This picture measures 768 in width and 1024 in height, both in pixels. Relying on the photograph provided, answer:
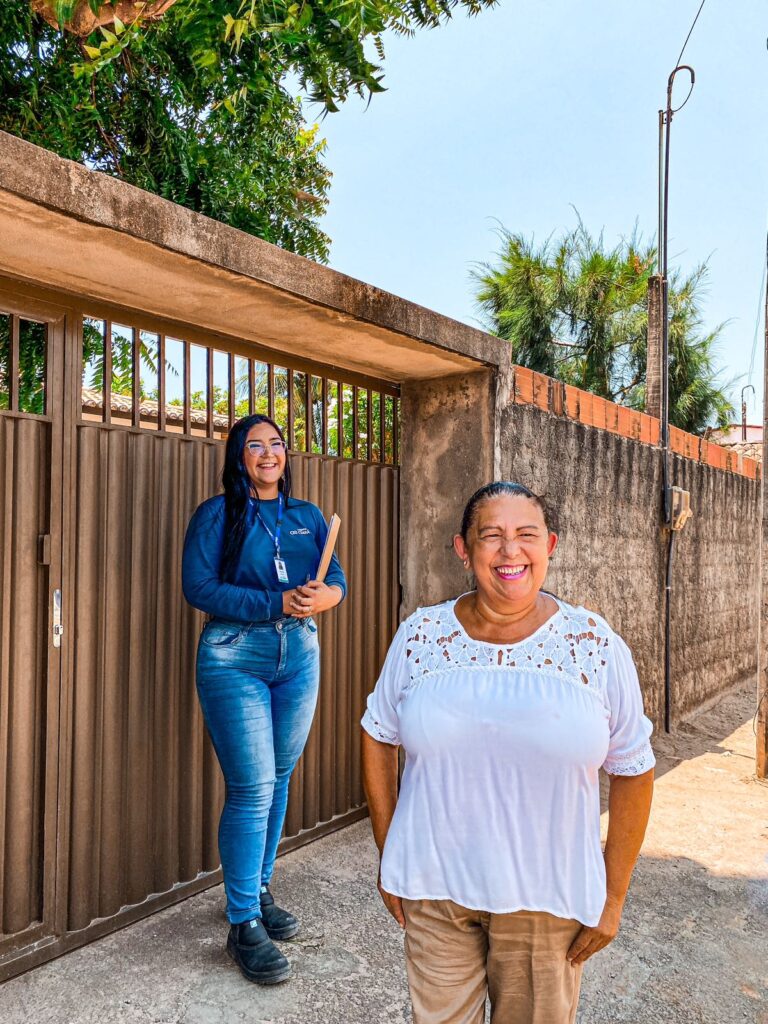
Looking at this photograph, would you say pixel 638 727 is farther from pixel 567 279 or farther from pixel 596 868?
pixel 567 279

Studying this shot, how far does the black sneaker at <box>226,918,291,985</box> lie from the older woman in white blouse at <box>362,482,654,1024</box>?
1.17 meters

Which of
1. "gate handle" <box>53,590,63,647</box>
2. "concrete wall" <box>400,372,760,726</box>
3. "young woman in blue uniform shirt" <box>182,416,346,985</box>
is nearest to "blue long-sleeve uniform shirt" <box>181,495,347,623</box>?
"young woman in blue uniform shirt" <box>182,416,346,985</box>

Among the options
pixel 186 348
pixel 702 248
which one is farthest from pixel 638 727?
pixel 702 248

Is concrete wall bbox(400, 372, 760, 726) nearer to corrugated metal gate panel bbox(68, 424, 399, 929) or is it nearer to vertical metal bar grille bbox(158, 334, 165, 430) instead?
corrugated metal gate panel bbox(68, 424, 399, 929)

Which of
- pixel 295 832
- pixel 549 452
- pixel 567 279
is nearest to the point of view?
pixel 295 832

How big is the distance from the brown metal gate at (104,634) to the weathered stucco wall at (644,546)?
1746 millimetres

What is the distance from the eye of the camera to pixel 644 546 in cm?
625

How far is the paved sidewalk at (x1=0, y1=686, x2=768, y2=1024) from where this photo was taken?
99.1 inches

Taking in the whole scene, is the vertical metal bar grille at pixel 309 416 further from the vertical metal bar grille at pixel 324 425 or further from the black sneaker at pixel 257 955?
the black sneaker at pixel 257 955

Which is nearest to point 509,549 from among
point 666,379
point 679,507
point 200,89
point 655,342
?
point 679,507

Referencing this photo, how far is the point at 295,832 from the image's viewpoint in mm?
3816

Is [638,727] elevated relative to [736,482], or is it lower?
lower

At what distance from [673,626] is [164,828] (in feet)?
16.0

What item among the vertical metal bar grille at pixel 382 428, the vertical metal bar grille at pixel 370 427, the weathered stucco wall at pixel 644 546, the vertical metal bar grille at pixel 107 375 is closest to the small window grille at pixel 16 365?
the vertical metal bar grille at pixel 107 375
